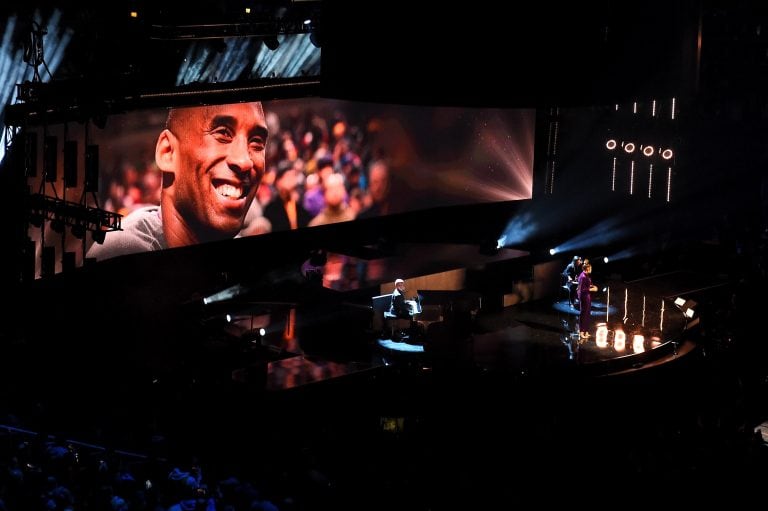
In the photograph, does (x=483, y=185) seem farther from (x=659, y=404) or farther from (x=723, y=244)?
(x=659, y=404)

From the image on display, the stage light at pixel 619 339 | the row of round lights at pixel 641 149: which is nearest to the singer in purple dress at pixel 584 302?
the stage light at pixel 619 339

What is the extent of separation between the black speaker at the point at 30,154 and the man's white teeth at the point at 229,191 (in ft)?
8.63

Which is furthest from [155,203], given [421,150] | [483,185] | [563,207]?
[563,207]

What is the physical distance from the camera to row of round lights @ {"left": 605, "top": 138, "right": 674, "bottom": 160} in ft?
47.7

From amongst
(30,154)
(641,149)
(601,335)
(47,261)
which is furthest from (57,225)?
(641,149)

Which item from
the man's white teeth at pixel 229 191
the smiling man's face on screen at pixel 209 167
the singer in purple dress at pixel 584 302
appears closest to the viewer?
the smiling man's face on screen at pixel 209 167

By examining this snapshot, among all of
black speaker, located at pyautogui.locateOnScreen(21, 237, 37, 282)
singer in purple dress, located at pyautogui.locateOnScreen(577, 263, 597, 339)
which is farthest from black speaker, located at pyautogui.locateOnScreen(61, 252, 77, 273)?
singer in purple dress, located at pyautogui.locateOnScreen(577, 263, 597, 339)

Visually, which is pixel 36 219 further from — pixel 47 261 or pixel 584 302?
pixel 584 302

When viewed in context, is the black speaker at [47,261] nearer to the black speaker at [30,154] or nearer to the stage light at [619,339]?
the black speaker at [30,154]

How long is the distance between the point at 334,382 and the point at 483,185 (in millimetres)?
6918

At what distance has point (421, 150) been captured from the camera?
1423 centimetres

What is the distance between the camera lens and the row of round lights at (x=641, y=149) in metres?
14.5

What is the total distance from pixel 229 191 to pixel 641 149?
7264mm

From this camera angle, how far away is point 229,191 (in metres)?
11.6
